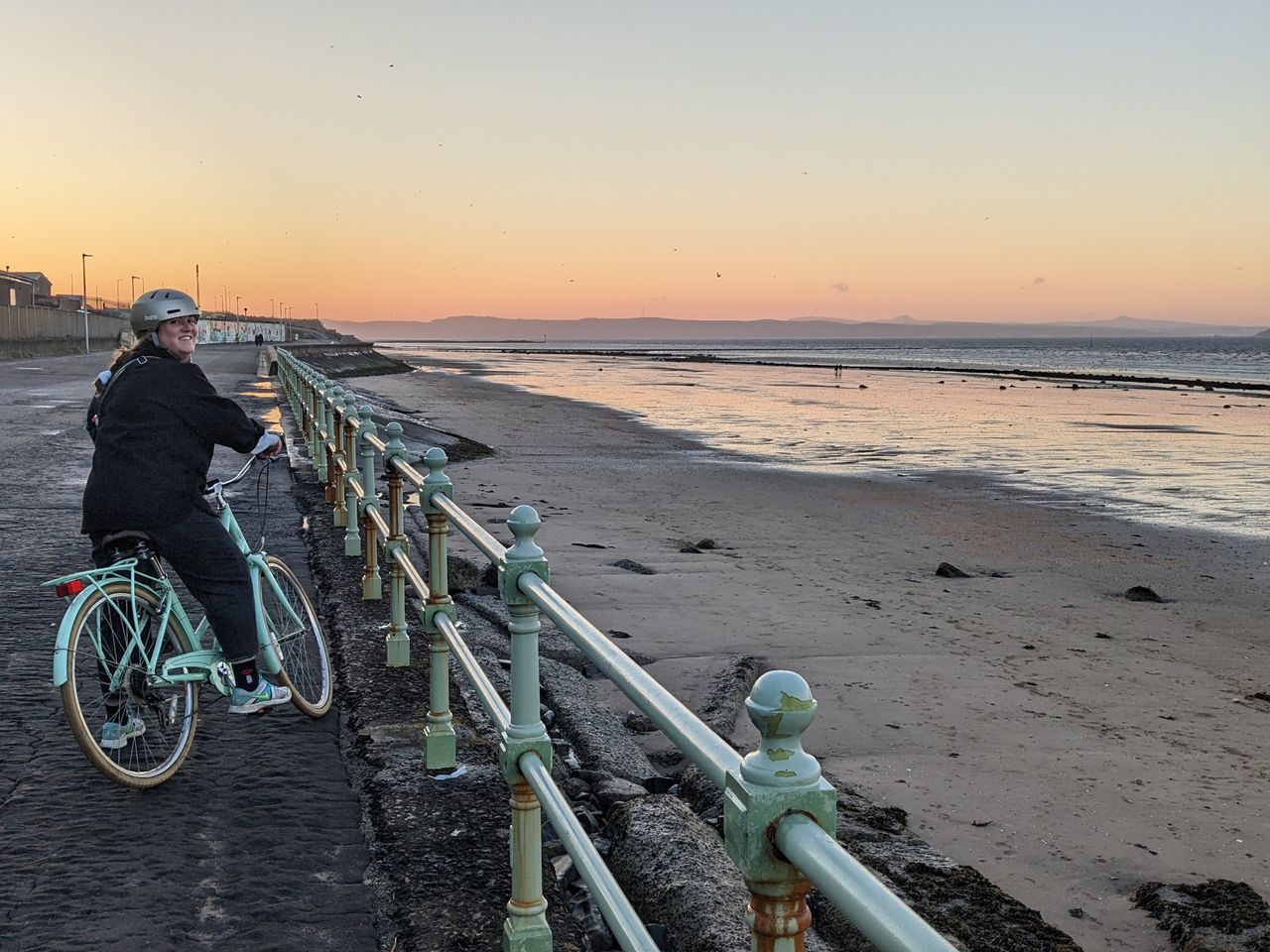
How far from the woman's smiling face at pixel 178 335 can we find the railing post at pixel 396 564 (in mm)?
1272

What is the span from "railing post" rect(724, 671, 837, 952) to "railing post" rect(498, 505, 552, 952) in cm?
157

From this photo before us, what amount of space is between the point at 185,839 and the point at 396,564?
190cm

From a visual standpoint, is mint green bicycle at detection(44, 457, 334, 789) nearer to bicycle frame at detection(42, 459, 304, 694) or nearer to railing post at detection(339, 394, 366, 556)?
bicycle frame at detection(42, 459, 304, 694)

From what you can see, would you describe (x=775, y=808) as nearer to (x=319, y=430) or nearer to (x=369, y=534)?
(x=369, y=534)

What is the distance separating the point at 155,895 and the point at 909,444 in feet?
79.7

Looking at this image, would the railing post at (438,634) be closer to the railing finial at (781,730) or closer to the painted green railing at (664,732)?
the painted green railing at (664,732)

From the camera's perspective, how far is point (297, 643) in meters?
5.40

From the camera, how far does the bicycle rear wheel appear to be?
4336 mm

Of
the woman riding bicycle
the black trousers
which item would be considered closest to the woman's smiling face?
the woman riding bicycle

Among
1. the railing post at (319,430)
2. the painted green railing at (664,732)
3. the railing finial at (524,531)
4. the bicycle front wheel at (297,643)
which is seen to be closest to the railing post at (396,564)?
the painted green railing at (664,732)

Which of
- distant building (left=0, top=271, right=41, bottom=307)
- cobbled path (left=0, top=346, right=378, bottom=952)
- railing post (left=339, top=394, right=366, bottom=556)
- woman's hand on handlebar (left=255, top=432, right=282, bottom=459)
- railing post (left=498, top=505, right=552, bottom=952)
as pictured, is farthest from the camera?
distant building (left=0, top=271, right=41, bottom=307)

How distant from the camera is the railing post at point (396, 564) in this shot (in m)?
5.71

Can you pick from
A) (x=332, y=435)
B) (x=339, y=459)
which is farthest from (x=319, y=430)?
(x=339, y=459)

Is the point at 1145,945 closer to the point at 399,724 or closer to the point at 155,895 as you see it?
the point at 399,724
